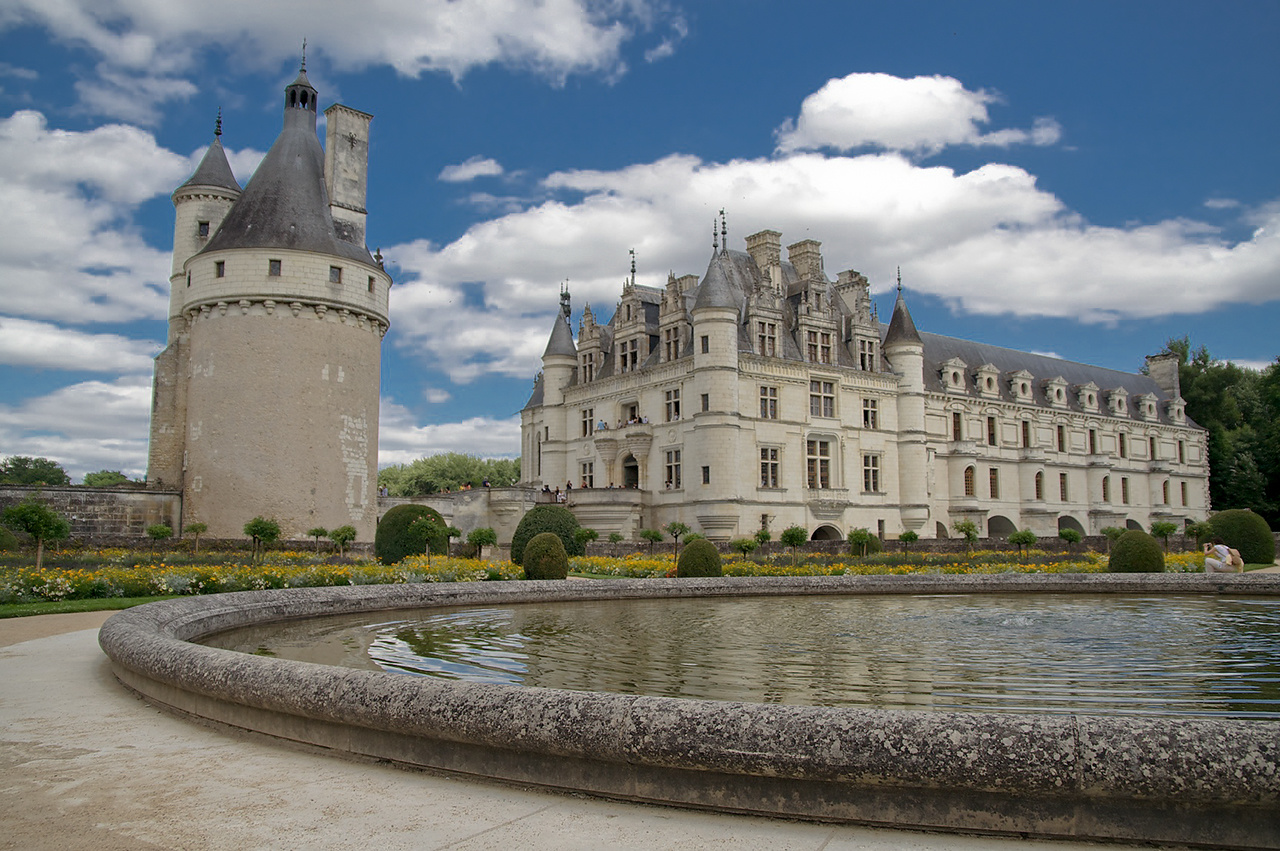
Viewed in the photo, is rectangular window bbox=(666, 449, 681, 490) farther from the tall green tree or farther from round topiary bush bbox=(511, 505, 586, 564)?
the tall green tree

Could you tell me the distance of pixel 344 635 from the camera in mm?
10391

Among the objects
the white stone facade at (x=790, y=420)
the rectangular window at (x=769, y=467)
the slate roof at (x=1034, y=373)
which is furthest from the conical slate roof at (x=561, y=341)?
the slate roof at (x=1034, y=373)

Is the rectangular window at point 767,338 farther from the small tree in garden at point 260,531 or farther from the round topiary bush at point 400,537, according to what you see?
the small tree in garden at point 260,531

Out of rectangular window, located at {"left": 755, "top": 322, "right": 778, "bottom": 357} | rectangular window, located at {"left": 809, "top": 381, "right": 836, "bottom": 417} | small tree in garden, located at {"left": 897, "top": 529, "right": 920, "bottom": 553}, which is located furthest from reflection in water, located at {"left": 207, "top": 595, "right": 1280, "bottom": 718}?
rectangular window, located at {"left": 809, "top": 381, "right": 836, "bottom": 417}

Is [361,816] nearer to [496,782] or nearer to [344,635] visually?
[496,782]

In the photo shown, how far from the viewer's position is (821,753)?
3.72m

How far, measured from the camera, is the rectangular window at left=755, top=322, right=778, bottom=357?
42656mm

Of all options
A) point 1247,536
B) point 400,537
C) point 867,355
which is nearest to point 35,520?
point 400,537

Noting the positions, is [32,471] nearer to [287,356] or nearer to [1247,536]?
[287,356]

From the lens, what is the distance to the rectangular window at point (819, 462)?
43.6 metres

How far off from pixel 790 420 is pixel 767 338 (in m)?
4.07

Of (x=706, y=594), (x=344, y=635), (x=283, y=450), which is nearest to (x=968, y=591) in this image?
(x=706, y=594)

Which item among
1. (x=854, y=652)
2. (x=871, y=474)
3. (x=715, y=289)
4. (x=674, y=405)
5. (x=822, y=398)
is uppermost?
(x=715, y=289)

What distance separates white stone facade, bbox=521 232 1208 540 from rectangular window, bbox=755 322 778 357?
10 centimetres
